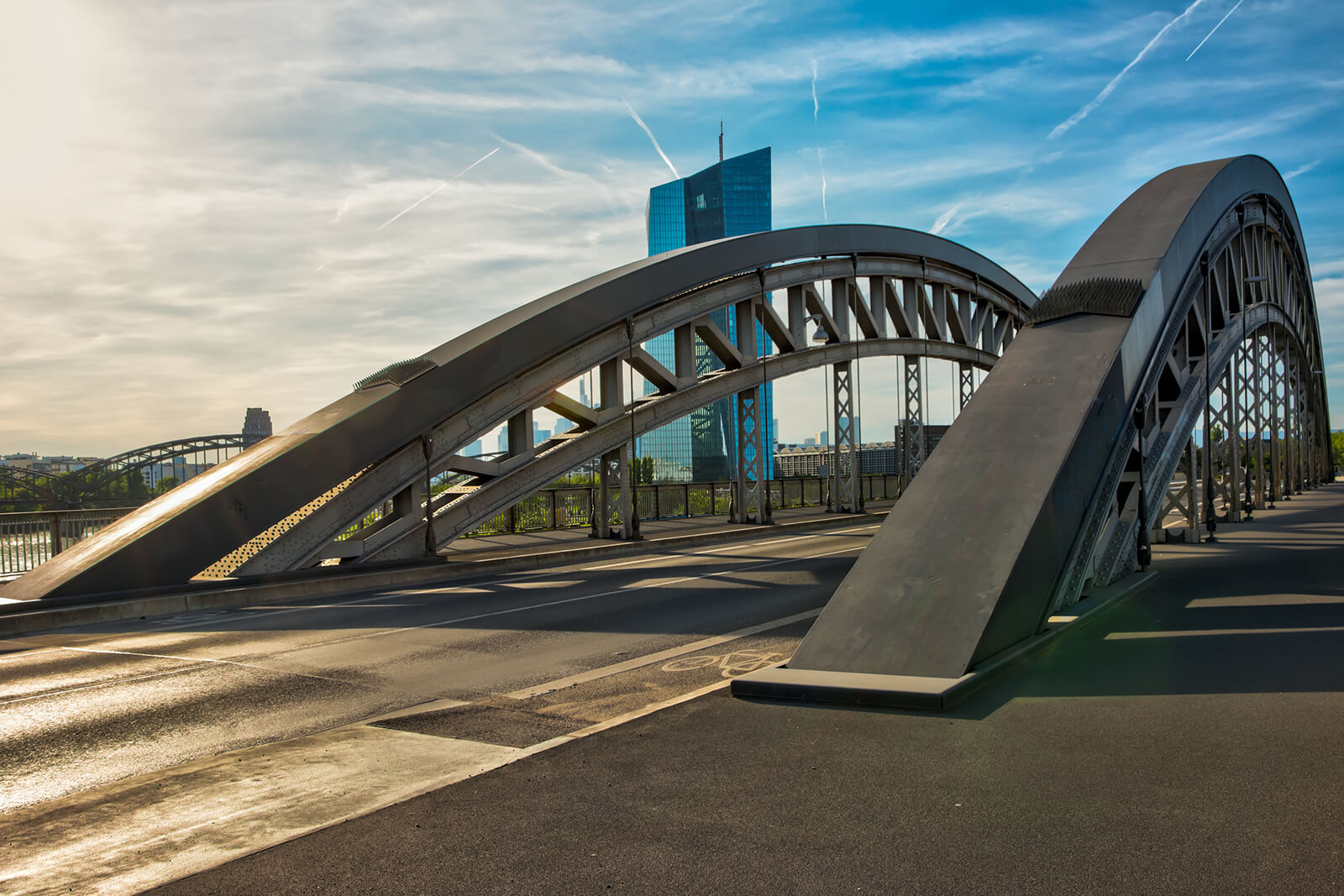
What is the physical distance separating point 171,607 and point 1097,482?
41.8 ft

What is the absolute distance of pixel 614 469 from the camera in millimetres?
23656

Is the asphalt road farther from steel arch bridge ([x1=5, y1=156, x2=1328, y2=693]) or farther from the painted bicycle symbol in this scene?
steel arch bridge ([x1=5, y1=156, x2=1328, y2=693])

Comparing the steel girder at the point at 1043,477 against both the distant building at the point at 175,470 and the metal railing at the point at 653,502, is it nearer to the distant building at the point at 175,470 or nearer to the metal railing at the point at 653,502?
the metal railing at the point at 653,502

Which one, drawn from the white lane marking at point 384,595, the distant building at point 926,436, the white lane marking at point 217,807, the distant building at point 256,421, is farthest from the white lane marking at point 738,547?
the distant building at point 256,421

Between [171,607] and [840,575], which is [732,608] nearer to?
[840,575]

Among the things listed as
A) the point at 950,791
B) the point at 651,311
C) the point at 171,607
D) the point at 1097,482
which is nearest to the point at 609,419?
the point at 651,311

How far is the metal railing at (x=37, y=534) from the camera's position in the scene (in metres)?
17.9

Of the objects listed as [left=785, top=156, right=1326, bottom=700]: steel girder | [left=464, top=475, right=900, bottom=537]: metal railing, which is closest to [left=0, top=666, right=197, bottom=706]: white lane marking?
[left=785, top=156, right=1326, bottom=700]: steel girder

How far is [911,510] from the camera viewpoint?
8859mm

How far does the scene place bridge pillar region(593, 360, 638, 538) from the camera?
74.8ft

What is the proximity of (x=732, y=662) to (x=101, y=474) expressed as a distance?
4728cm

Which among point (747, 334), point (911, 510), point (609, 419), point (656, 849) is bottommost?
point (656, 849)

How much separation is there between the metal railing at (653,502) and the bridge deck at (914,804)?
1702 centimetres

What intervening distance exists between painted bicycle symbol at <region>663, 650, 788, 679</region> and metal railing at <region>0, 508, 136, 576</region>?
13867 millimetres
